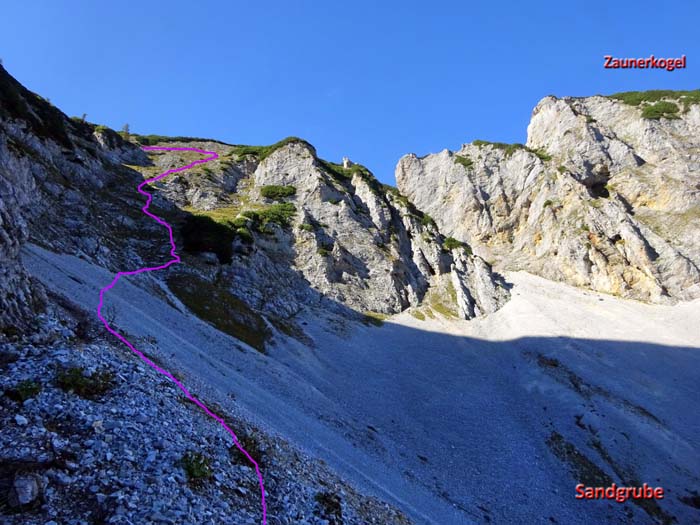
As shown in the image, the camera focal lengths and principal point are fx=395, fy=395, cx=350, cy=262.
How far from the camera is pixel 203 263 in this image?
167 ft

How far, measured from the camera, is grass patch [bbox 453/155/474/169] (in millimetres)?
125375

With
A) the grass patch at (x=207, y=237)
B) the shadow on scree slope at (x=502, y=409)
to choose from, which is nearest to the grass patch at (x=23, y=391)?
the shadow on scree slope at (x=502, y=409)

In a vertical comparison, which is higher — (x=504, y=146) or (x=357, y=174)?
(x=504, y=146)

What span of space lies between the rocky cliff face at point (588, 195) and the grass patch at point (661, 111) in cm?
49

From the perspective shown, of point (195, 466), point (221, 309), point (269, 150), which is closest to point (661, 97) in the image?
point (269, 150)

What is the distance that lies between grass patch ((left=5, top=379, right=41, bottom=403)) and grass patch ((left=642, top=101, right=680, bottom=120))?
13840 cm

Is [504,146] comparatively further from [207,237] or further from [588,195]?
[207,237]

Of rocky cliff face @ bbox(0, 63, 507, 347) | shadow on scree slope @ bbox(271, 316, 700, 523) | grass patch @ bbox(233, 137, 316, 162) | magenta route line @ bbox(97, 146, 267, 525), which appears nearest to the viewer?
magenta route line @ bbox(97, 146, 267, 525)

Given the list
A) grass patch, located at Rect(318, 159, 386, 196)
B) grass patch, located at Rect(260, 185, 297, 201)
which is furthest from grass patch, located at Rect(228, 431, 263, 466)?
grass patch, located at Rect(318, 159, 386, 196)

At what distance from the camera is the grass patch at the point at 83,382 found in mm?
12441

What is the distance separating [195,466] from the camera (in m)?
11.9

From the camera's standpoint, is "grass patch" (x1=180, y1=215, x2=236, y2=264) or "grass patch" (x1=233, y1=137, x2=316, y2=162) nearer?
"grass patch" (x1=180, y1=215, x2=236, y2=264)

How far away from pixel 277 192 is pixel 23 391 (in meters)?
79.4

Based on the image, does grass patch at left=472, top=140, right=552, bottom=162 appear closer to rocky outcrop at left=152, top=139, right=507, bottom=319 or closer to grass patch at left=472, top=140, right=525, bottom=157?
grass patch at left=472, top=140, right=525, bottom=157
